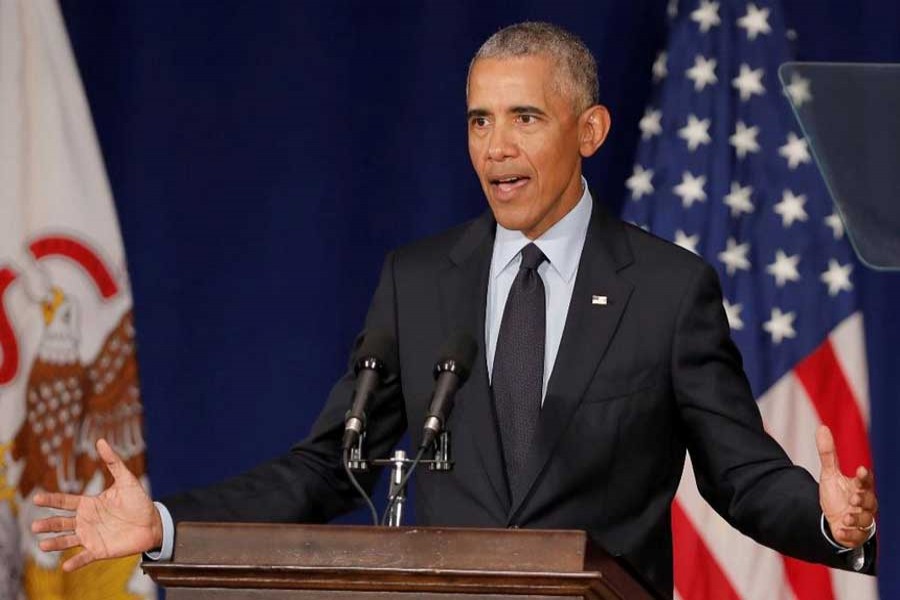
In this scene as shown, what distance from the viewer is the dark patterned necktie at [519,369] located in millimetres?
2736

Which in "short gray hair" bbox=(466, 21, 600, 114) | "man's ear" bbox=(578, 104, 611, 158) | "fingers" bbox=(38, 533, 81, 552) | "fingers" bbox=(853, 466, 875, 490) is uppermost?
"short gray hair" bbox=(466, 21, 600, 114)

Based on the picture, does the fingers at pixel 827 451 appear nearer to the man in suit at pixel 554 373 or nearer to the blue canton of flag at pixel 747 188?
the man in suit at pixel 554 373

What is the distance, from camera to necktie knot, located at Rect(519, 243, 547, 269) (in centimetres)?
288

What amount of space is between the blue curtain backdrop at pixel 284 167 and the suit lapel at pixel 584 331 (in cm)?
171

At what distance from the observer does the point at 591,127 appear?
302 centimetres

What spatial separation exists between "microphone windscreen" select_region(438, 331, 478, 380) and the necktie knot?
0.53m

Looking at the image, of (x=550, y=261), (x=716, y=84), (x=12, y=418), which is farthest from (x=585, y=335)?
(x=12, y=418)

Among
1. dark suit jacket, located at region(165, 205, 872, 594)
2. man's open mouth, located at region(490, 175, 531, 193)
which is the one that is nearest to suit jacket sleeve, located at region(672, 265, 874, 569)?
dark suit jacket, located at region(165, 205, 872, 594)

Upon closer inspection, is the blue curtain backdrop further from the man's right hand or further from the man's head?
the man's right hand

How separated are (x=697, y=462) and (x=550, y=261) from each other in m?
0.42

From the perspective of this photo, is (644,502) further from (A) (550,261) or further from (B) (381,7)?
(B) (381,7)

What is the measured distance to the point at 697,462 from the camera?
2.82 m

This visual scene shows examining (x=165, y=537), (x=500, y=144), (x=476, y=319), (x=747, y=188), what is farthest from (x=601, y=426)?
(x=747, y=188)

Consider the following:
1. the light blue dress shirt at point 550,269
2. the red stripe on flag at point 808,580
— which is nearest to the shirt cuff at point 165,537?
the light blue dress shirt at point 550,269
